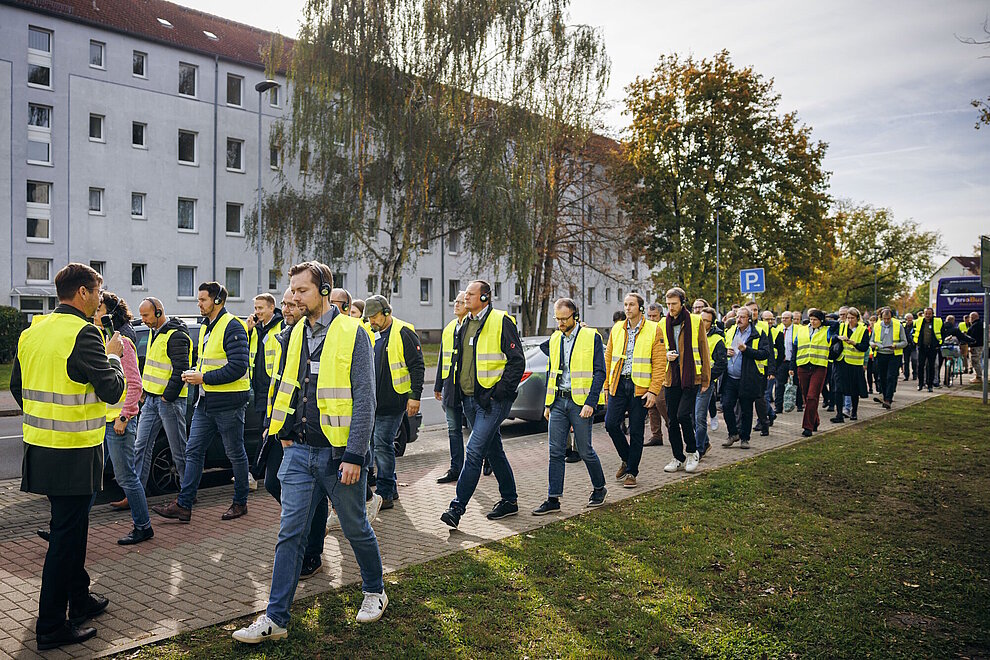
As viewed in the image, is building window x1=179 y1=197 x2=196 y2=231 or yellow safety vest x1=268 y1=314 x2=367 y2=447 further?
building window x1=179 y1=197 x2=196 y2=231

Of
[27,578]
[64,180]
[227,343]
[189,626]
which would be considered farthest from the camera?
[64,180]

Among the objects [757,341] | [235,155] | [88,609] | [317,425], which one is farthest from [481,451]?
[235,155]

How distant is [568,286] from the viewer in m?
37.2

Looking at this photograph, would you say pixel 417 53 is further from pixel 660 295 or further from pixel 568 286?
pixel 660 295

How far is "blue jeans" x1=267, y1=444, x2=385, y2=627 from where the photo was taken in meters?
4.33

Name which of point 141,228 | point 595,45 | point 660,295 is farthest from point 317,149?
point 660,295

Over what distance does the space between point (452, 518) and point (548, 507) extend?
3.78ft

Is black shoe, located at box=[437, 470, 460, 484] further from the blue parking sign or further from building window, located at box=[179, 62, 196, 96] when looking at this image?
building window, located at box=[179, 62, 196, 96]

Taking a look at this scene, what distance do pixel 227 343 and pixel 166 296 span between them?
3246 cm

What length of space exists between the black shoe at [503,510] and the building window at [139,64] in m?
35.8

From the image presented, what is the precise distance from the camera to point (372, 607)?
4605 mm

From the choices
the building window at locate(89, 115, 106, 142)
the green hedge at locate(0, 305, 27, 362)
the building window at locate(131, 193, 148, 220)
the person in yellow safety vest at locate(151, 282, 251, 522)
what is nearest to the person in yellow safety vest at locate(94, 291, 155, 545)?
the person in yellow safety vest at locate(151, 282, 251, 522)

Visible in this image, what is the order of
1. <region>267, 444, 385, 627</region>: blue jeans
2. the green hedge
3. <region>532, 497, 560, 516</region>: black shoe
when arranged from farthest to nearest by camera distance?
the green hedge < <region>532, 497, 560, 516</region>: black shoe < <region>267, 444, 385, 627</region>: blue jeans

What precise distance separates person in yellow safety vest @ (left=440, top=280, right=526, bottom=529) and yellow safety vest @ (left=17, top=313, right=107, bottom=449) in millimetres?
3061
